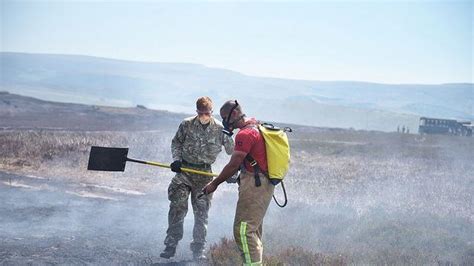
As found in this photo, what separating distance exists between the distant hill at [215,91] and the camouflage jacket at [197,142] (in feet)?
270

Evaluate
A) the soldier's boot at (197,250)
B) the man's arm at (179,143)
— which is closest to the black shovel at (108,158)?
the man's arm at (179,143)

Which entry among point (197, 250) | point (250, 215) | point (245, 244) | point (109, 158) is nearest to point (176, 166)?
point (109, 158)

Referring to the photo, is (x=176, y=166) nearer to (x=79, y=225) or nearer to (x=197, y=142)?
(x=197, y=142)

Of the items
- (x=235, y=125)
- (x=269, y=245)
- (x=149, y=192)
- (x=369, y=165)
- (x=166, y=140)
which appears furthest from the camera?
(x=166, y=140)

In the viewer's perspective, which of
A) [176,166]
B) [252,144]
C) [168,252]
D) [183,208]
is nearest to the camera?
[252,144]

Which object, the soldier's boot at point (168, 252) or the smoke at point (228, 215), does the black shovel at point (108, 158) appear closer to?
the smoke at point (228, 215)

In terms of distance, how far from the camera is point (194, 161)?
6586 millimetres

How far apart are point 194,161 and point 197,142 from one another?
24 centimetres

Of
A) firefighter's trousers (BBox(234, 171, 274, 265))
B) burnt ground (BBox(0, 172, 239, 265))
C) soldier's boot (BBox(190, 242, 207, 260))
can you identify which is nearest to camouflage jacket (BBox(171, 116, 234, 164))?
soldier's boot (BBox(190, 242, 207, 260))

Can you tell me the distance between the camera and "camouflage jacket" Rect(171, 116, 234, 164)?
21.6 ft

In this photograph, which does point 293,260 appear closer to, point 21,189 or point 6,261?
point 6,261

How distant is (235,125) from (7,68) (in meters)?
153

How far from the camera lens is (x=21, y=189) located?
1043 centimetres

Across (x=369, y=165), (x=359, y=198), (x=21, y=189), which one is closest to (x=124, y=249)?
(x=21, y=189)
